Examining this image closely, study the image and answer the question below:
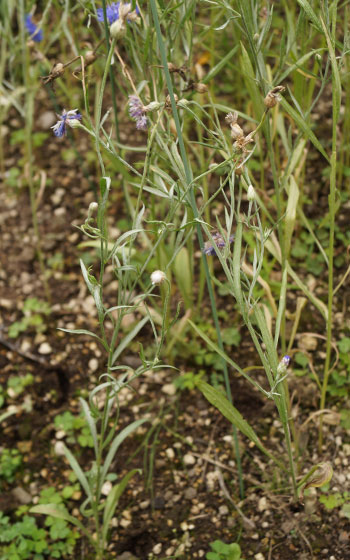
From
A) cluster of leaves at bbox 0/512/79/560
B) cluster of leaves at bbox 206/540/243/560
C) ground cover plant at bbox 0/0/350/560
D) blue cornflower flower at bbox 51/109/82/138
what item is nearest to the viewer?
blue cornflower flower at bbox 51/109/82/138

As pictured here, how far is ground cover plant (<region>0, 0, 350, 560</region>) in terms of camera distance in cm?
132

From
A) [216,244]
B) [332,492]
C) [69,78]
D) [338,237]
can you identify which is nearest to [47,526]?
[332,492]

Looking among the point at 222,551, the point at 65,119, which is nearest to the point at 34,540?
the point at 222,551

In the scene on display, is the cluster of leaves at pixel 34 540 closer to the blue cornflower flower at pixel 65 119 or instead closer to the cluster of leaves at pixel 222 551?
the cluster of leaves at pixel 222 551

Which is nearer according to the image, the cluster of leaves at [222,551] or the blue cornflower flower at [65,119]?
the blue cornflower flower at [65,119]

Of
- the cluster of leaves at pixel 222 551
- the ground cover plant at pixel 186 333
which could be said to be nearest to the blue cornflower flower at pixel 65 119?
the ground cover plant at pixel 186 333

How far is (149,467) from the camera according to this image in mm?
1796

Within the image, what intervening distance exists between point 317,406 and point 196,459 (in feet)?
1.12

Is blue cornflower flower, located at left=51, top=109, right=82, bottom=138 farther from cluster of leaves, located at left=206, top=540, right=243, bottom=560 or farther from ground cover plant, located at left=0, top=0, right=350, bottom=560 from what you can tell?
cluster of leaves, located at left=206, top=540, right=243, bottom=560

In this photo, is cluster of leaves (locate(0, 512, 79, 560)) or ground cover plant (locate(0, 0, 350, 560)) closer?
ground cover plant (locate(0, 0, 350, 560))

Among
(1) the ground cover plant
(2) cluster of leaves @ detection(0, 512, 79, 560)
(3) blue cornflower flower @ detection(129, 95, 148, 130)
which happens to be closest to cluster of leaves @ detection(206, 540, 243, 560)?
(1) the ground cover plant

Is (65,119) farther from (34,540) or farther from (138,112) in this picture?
(34,540)

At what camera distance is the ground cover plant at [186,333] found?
52.0 inches

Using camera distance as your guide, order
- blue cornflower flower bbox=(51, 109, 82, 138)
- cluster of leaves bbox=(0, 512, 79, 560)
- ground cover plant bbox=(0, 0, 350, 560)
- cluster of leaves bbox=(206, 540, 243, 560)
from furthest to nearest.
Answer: cluster of leaves bbox=(0, 512, 79, 560), cluster of leaves bbox=(206, 540, 243, 560), ground cover plant bbox=(0, 0, 350, 560), blue cornflower flower bbox=(51, 109, 82, 138)
